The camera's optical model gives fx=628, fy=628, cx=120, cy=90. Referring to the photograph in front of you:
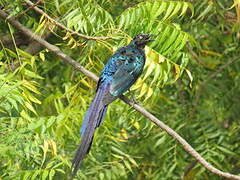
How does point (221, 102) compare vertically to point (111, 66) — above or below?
below

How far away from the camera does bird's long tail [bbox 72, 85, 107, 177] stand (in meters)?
4.23

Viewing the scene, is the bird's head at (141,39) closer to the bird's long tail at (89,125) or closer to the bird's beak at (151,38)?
the bird's beak at (151,38)

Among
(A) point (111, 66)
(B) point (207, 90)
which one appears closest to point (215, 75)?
(B) point (207, 90)

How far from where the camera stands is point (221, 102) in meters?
7.55

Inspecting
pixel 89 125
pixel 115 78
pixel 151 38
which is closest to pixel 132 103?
pixel 115 78

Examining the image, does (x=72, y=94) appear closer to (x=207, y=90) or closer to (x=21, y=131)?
(x=21, y=131)

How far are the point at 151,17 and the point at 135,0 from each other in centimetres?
145

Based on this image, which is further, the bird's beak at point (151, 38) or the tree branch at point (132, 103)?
the bird's beak at point (151, 38)

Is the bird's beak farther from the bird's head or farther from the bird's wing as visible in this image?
the bird's wing

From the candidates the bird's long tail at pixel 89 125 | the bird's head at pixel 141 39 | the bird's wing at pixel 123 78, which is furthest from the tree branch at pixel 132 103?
the bird's head at pixel 141 39

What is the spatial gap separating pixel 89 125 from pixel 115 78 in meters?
0.88

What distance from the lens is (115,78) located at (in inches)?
209

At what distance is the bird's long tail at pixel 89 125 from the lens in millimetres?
4230

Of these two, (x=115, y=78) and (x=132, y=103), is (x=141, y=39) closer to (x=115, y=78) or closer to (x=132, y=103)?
(x=115, y=78)
